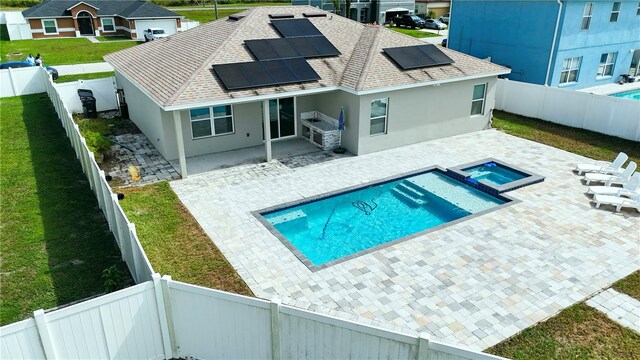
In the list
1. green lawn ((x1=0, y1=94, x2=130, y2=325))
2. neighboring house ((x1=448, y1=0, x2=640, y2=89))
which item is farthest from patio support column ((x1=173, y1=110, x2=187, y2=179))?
neighboring house ((x1=448, y1=0, x2=640, y2=89))

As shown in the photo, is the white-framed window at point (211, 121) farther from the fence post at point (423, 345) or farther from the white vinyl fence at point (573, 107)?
the white vinyl fence at point (573, 107)

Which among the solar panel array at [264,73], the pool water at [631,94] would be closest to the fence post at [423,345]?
the solar panel array at [264,73]

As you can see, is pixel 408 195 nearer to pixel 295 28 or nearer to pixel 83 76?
pixel 295 28

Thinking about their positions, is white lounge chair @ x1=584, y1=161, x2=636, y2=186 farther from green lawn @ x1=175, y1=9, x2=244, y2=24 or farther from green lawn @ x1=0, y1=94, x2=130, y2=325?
green lawn @ x1=175, y1=9, x2=244, y2=24

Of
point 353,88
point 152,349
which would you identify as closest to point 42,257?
point 152,349

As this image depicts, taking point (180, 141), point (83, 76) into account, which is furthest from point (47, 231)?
point (83, 76)

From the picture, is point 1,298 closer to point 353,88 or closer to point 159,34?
point 353,88
